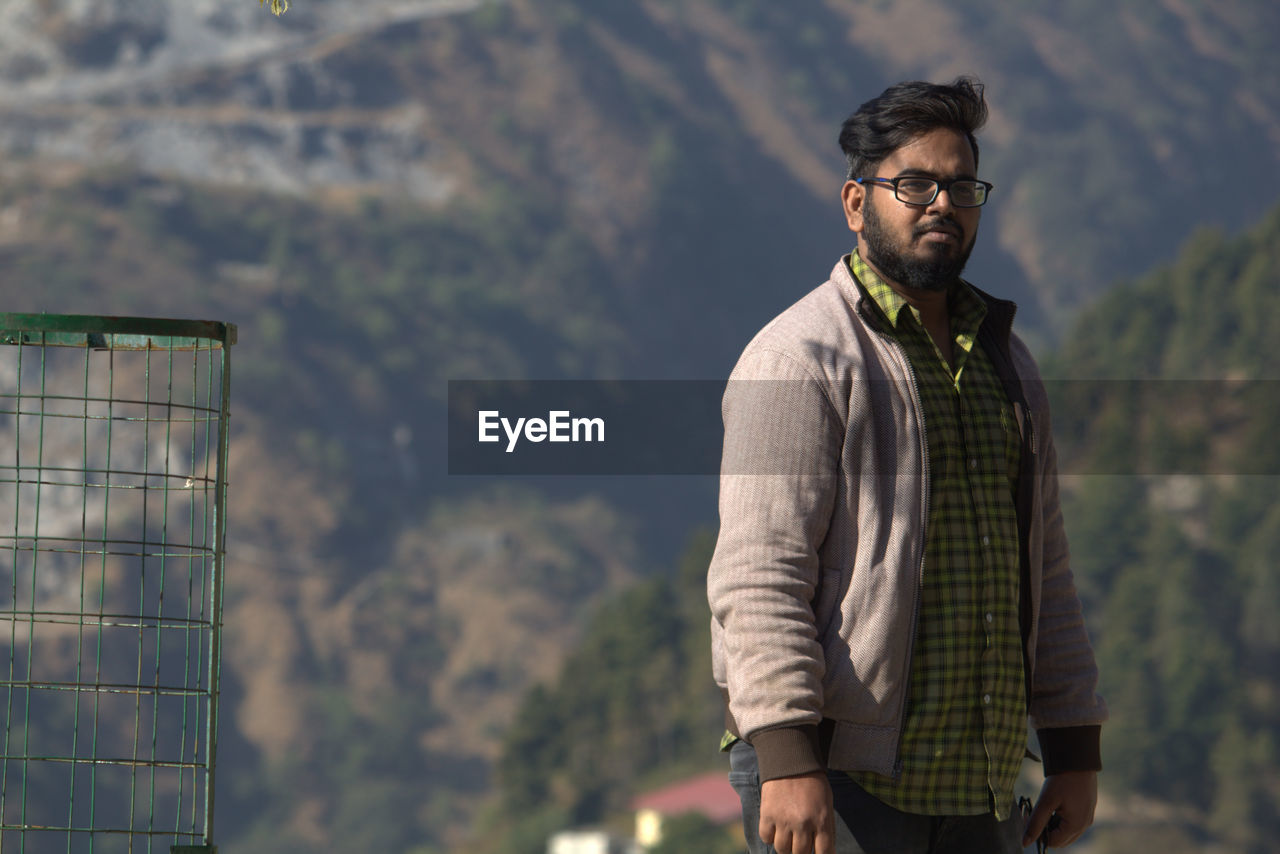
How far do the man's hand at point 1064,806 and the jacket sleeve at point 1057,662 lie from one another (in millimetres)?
19

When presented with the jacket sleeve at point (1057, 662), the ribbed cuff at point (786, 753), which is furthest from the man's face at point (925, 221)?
the ribbed cuff at point (786, 753)

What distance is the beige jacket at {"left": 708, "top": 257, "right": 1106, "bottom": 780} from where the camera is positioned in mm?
2814

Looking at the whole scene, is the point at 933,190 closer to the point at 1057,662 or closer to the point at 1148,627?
the point at 1057,662

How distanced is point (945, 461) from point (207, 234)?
145m

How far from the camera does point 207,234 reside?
142m

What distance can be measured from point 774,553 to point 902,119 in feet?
2.76

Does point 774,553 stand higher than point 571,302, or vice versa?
point 571,302

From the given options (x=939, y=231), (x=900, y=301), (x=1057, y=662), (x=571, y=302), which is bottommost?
(x=1057, y=662)

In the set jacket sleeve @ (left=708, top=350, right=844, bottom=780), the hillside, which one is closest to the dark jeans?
jacket sleeve @ (left=708, top=350, right=844, bottom=780)

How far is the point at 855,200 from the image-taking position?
10.6 feet

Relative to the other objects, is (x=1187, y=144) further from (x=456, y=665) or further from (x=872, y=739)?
(x=872, y=739)

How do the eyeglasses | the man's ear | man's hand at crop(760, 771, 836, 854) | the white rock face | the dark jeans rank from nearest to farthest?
man's hand at crop(760, 771, 836, 854), the dark jeans, the eyeglasses, the man's ear, the white rock face

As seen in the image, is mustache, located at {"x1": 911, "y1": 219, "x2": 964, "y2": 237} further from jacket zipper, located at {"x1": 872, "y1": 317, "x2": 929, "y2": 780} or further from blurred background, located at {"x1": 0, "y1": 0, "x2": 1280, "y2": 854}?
blurred background, located at {"x1": 0, "y1": 0, "x2": 1280, "y2": 854}

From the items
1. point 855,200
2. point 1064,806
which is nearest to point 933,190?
point 855,200
